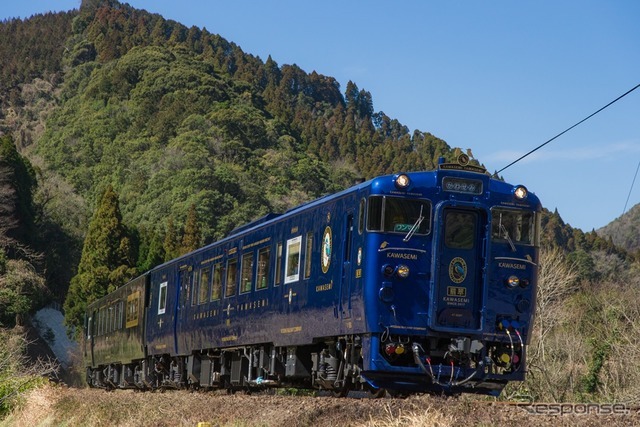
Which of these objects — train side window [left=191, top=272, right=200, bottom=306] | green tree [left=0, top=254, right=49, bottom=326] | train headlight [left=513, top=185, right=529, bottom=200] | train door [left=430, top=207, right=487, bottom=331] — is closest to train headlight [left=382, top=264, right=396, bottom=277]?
train door [left=430, top=207, right=487, bottom=331]

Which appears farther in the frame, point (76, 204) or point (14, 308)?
point (76, 204)

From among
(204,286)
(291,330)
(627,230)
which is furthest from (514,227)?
(627,230)

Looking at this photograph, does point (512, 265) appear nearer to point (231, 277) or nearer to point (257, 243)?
point (257, 243)

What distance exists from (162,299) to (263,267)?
24.9 ft

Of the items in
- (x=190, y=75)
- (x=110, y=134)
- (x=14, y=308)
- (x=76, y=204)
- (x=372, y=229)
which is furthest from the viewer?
(x=190, y=75)

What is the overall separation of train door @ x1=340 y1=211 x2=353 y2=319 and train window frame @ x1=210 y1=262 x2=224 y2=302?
606 centimetres

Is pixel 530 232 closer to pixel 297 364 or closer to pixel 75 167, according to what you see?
pixel 297 364

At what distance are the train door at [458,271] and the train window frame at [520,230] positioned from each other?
0.76 feet

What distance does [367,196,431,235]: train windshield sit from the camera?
13672mm

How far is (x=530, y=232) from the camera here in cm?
1446

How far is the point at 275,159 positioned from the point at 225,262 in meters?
74.9

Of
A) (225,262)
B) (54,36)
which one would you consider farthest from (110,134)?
(225,262)

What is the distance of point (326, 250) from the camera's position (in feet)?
49.3

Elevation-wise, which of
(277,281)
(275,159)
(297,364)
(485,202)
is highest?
(275,159)
